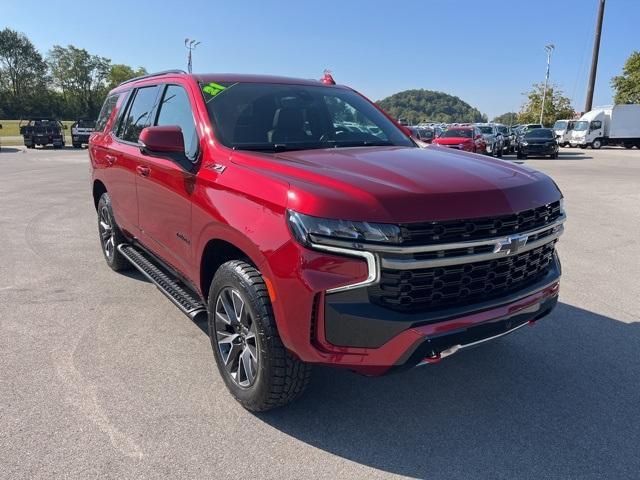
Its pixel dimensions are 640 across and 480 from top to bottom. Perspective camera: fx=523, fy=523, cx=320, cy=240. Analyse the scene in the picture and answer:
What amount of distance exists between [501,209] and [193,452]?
2.03 meters

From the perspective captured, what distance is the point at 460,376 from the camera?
3.56 m

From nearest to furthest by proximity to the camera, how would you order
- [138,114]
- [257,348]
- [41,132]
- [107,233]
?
[257,348]
[138,114]
[107,233]
[41,132]

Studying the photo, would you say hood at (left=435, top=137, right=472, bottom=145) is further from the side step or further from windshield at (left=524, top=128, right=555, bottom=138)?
the side step

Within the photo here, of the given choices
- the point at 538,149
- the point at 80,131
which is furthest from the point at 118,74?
the point at 538,149

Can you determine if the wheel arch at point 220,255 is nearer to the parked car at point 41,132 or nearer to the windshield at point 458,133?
the windshield at point 458,133

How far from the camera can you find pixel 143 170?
13.8 ft

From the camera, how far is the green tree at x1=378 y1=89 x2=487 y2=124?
138m

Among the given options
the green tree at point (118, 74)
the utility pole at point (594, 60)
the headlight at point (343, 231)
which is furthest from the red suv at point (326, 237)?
the green tree at point (118, 74)

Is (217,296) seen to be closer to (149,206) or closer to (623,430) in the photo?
(149,206)

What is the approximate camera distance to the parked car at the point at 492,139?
25.1 meters

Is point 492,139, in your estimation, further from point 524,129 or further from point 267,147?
point 267,147

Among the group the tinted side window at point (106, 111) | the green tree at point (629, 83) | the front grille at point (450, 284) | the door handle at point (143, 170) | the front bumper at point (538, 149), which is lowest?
the front bumper at point (538, 149)

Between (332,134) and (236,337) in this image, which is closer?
(236,337)

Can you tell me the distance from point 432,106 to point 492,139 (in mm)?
128382
